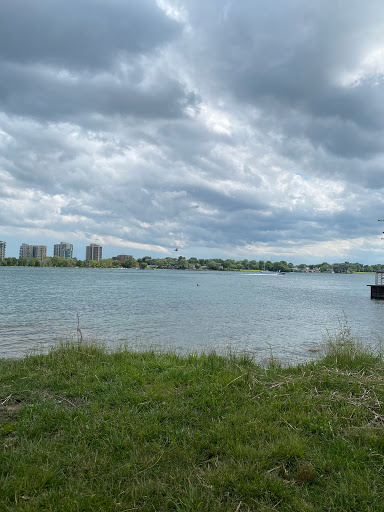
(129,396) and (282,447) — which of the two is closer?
(282,447)

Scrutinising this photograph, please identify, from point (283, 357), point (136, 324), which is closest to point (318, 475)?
point (283, 357)

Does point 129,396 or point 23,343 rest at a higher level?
point 129,396

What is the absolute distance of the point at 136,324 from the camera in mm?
24156

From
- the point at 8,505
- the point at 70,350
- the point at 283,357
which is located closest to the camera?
the point at 8,505

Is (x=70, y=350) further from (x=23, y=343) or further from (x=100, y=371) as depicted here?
(x=23, y=343)

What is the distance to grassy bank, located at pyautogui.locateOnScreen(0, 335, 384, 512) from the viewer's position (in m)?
3.88

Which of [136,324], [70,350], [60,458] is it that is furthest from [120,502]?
[136,324]

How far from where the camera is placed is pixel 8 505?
3.67 m

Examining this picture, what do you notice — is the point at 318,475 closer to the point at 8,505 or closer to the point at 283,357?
the point at 8,505

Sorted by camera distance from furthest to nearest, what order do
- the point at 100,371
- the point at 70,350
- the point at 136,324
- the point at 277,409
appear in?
the point at 136,324
the point at 70,350
the point at 100,371
the point at 277,409

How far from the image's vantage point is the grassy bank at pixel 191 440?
12.7ft

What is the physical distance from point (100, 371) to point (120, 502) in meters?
4.55

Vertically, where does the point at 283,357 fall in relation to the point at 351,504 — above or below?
below

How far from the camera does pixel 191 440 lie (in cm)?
499
